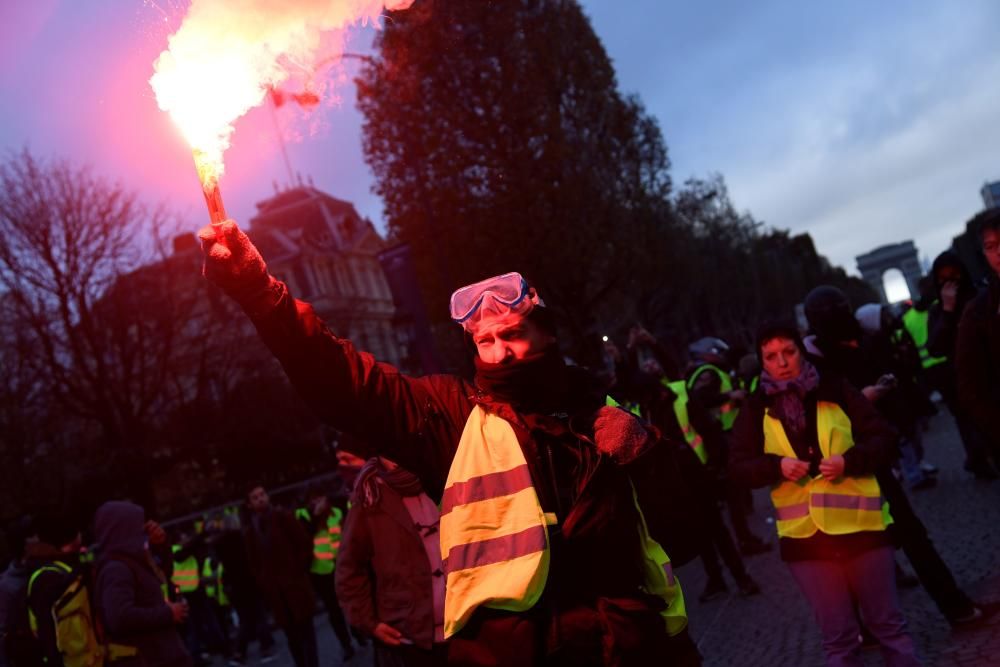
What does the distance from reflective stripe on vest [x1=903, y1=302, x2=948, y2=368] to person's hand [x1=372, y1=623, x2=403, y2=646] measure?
772cm

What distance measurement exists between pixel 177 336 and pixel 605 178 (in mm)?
13130

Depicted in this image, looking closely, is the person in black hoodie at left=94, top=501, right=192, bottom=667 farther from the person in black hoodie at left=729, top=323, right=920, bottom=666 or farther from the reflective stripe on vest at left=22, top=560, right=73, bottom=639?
the person in black hoodie at left=729, top=323, right=920, bottom=666

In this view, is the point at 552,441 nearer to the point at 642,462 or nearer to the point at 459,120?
the point at 642,462

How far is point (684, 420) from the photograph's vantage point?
8484 millimetres

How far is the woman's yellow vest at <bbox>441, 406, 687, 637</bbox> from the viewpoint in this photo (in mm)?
2549

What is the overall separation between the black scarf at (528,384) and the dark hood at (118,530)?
362 centimetres

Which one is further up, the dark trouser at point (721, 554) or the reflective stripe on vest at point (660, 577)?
the reflective stripe on vest at point (660, 577)

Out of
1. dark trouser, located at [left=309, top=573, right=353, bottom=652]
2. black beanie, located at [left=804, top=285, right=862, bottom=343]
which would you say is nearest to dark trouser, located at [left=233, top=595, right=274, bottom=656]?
dark trouser, located at [left=309, top=573, right=353, bottom=652]

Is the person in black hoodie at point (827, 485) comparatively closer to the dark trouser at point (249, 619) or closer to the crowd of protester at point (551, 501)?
the crowd of protester at point (551, 501)

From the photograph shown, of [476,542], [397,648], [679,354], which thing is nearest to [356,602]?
[397,648]

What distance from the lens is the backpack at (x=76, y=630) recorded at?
225 inches

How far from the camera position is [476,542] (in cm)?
262

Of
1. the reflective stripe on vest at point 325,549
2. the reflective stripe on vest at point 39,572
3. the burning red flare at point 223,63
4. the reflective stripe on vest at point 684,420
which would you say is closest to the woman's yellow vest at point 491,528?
the burning red flare at point 223,63

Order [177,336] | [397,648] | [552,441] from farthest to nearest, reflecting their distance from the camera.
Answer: [177,336]
[397,648]
[552,441]
